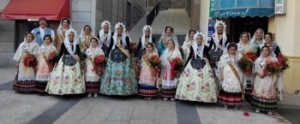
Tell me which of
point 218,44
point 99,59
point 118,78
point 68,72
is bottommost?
point 118,78

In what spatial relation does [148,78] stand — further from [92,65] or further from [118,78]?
[92,65]

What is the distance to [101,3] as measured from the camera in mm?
15047

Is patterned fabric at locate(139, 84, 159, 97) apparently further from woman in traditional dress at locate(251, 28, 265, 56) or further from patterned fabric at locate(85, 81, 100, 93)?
woman in traditional dress at locate(251, 28, 265, 56)

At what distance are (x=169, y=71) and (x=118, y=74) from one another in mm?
1157

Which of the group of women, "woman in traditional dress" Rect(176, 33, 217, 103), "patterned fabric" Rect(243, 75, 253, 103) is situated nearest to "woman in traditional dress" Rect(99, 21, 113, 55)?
the group of women

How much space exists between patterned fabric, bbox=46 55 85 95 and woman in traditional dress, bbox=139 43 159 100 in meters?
1.39

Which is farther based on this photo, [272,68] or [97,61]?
[97,61]

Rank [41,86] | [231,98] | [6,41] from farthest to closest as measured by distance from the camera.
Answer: [6,41] → [41,86] → [231,98]

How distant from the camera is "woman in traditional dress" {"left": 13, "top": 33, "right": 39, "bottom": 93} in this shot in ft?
27.2

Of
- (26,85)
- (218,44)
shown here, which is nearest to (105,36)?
(26,85)

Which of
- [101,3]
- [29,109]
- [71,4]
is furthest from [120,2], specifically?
[29,109]

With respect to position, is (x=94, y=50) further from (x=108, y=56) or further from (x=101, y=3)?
(x=101, y=3)

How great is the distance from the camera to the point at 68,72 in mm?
7793

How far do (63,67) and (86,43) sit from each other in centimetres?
88
